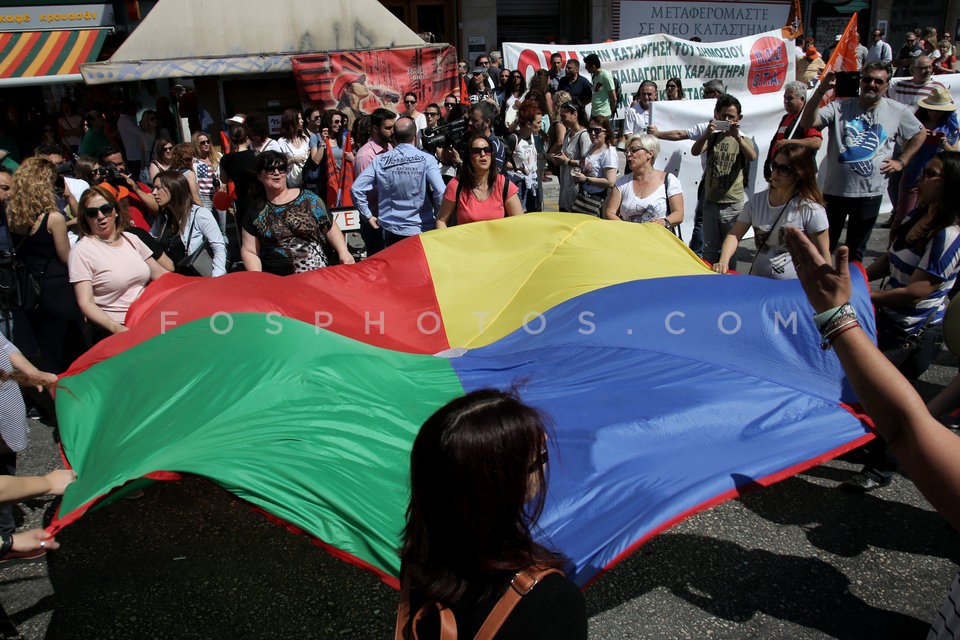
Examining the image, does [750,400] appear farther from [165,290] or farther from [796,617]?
[165,290]

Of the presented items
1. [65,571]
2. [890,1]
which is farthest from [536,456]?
[890,1]

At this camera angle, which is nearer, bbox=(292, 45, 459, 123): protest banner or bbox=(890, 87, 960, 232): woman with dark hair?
bbox=(890, 87, 960, 232): woman with dark hair

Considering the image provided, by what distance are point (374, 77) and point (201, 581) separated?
9.65 meters

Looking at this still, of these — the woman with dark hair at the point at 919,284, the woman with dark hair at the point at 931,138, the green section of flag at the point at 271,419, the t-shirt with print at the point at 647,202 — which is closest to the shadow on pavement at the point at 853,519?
the woman with dark hair at the point at 919,284

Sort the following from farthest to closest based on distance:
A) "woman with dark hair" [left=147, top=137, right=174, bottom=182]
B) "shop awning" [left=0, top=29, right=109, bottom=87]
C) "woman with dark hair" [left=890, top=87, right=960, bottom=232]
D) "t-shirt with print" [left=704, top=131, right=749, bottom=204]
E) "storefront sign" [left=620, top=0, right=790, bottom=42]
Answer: "storefront sign" [left=620, top=0, right=790, bottom=42]
"shop awning" [left=0, top=29, right=109, bottom=87]
"woman with dark hair" [left=147, top=137, right=174, bottom=182]
"woman with dark hair" [left=890, top=87, right=960, bottom=232]
"t-shirt with print" [left=704, top=131, right=749, bottom=204]

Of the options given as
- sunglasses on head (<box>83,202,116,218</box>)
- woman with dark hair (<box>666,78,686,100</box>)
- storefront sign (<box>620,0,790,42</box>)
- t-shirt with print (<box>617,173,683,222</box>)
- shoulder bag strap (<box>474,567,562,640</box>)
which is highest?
storefront sign (<box>620,0,790,42</box>)

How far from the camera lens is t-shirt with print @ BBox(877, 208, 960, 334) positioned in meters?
4.00

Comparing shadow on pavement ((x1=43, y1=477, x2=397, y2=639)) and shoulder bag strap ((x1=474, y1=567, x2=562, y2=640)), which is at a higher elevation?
shoulder bag strap ((x1=474, y1=567, x2=562, y2=640))

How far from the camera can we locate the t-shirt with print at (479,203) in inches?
228

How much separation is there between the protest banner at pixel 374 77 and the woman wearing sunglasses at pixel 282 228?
6.60m

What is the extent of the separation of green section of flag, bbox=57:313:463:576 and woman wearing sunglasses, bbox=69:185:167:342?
113 centimetres

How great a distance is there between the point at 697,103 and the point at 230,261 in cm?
580

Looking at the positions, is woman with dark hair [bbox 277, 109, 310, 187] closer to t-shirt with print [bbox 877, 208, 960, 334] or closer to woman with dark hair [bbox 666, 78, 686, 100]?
woman with dark hair [bbox 666, 78, 686, 100]

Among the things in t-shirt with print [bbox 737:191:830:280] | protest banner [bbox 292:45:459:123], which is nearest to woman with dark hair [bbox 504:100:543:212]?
protest banner [bbox 292:45:459:123]
